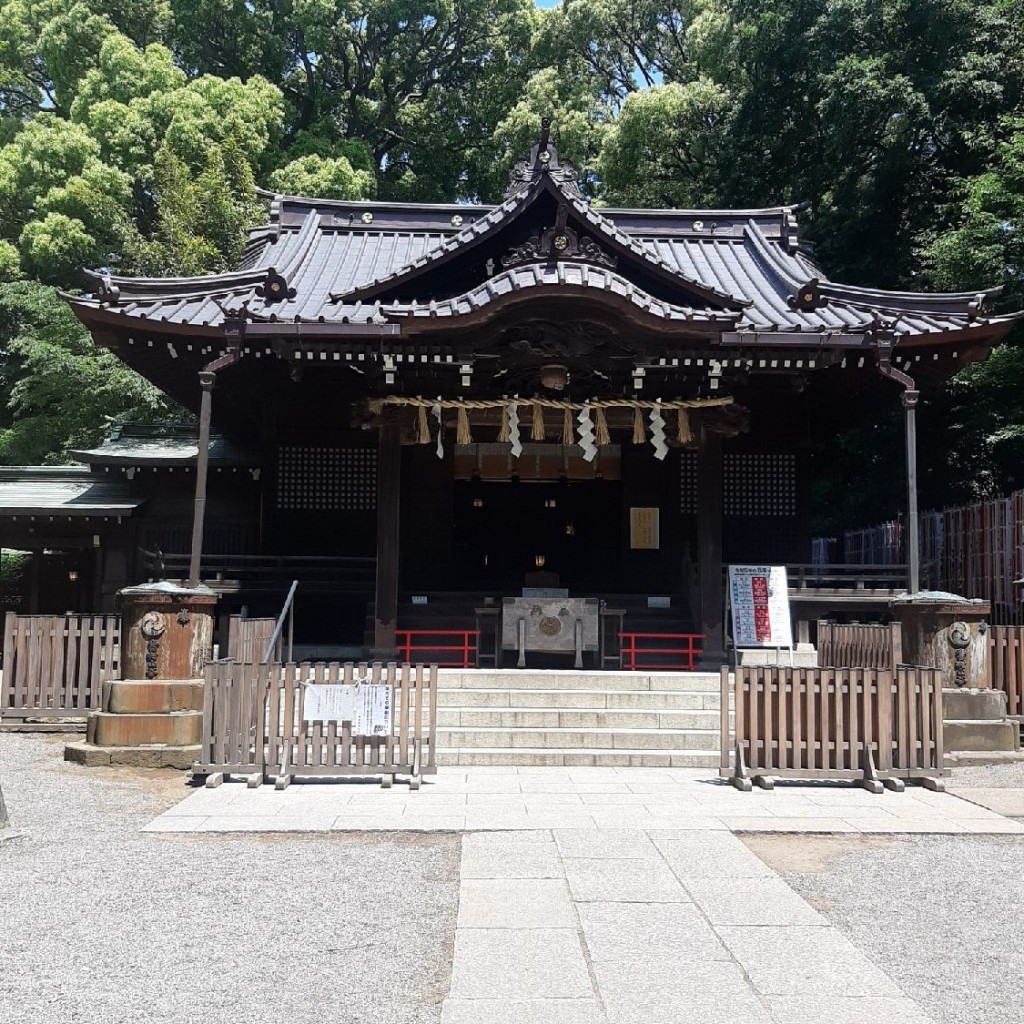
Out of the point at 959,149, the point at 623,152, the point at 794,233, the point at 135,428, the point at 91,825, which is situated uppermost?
the point at 623,152

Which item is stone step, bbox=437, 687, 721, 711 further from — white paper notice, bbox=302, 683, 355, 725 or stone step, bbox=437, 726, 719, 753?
white paper notice, bbox=302, 683, 355, 725

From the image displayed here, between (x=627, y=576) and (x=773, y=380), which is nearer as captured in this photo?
(x=773, y=380)

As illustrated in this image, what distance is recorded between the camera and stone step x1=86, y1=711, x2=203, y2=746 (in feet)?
29.3

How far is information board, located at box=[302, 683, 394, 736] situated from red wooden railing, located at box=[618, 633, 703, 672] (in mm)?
5044

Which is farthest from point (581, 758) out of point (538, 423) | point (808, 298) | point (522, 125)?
point (522, 125)

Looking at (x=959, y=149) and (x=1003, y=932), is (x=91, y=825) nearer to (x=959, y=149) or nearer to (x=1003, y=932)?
(x=1003, y=932)

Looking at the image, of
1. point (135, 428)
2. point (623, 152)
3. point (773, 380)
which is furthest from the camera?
point (623, 152)

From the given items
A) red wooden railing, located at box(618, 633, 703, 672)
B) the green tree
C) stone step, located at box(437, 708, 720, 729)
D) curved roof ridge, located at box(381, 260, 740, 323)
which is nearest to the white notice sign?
red wooden railing, located at box(618, 633, 703, 672)

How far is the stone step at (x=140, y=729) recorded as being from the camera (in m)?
8.94

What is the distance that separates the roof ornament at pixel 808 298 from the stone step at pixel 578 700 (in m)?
5.55

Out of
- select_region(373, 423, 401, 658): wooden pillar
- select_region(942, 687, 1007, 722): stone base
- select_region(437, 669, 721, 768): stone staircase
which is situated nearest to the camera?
select_region(437, 669, 721, 768): stone staircase

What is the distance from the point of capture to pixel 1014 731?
9.51m

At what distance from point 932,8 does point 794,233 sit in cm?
1047

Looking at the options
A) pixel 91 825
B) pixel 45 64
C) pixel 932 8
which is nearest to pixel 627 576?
pixel 91 825
